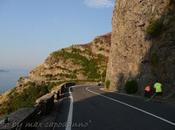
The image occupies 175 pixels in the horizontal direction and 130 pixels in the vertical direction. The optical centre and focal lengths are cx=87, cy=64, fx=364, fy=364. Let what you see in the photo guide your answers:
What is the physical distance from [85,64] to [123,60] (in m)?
87.8

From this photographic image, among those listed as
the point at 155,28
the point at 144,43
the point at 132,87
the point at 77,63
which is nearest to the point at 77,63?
the point at 77,63

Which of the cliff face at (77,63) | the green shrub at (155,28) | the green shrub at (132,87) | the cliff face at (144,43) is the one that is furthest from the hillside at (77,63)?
the green shrub at (155,28)

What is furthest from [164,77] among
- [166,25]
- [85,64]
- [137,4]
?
[85,64]

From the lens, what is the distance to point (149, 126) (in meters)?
12.7

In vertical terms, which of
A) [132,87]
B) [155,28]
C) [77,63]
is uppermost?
[77,63]

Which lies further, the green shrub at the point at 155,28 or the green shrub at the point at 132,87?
the green shrub at the point at 132,87

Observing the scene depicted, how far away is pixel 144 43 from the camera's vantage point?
41.8 metres

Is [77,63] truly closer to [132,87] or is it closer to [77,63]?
[77,63]

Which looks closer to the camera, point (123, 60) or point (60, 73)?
point (123, 60)

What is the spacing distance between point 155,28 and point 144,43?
3.83m

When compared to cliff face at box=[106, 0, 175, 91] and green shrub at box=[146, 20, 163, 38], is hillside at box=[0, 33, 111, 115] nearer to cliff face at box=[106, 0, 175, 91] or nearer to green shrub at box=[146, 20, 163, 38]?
cliff face at box=[106, 0, 175, 91]

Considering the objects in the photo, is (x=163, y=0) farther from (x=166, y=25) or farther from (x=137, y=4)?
(x=137, y=4)

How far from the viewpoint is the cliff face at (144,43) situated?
34.1 metres

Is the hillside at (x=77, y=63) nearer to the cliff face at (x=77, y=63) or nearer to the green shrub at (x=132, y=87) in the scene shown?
the cliff face at (x=77, y=63)
